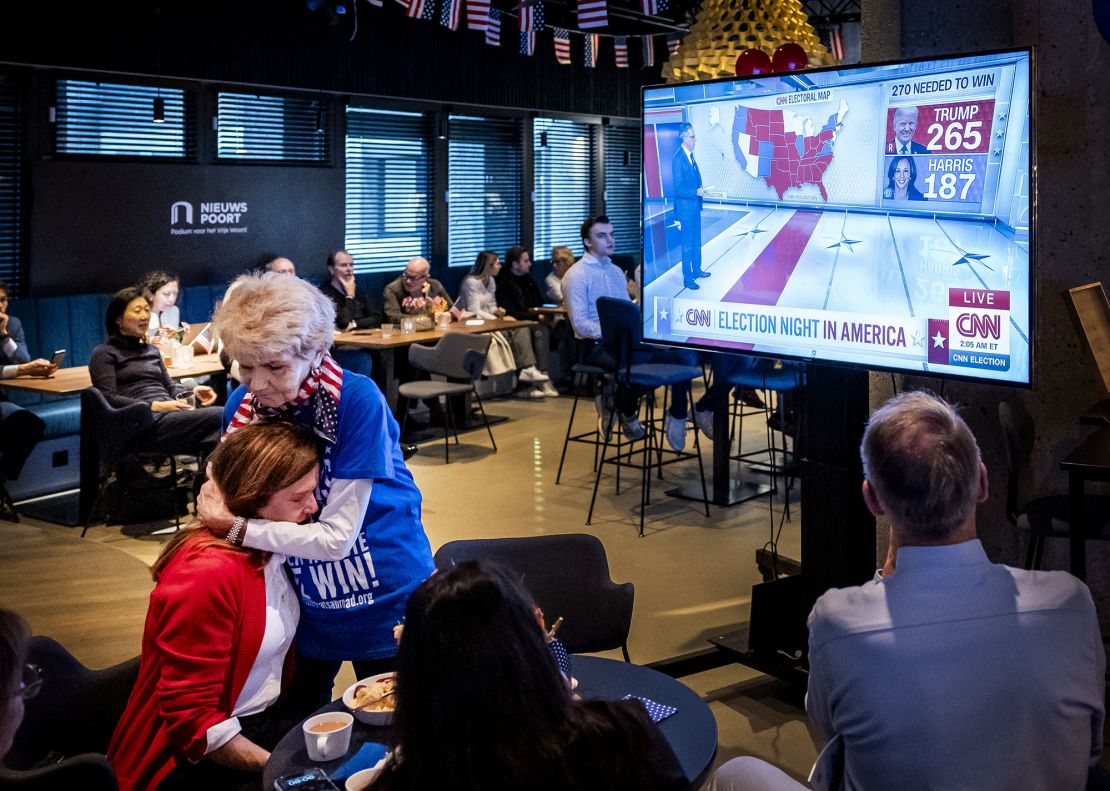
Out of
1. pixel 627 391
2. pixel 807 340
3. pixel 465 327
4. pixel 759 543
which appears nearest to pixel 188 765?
pixel 807 340

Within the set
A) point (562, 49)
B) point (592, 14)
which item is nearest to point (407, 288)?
point (592, 14)

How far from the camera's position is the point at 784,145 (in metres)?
3.58

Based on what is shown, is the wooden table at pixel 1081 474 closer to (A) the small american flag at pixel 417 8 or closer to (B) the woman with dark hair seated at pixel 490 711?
(B) the woman with dark hair seated at pixel 490 711

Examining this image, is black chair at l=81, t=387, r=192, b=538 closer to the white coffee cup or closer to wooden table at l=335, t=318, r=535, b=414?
wooden table at l=335, t=318, r=535, b=414

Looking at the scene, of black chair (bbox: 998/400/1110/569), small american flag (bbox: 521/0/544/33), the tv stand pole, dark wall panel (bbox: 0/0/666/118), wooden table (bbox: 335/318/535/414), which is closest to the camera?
the tv stand pole

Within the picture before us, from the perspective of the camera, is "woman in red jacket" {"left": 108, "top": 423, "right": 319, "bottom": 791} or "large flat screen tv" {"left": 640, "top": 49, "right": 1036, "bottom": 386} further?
"large flat screen tv" {"left": 640, "top": 49, "right": 1036, "bottom": 386}

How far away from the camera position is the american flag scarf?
2.58 m

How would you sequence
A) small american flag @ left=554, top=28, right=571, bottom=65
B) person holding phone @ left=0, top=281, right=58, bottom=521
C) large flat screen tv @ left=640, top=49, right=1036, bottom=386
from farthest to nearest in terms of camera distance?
small american flag @ left=554, top=28, right=571, bottom=65 → person holding phone @ left=0, top=281, right=58, bottom=521 → large flat screen tv @ left=640, top=49, right=1036, bottom=386

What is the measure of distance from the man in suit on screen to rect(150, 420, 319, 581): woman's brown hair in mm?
1742

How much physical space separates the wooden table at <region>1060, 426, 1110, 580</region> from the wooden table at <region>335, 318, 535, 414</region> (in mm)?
5538

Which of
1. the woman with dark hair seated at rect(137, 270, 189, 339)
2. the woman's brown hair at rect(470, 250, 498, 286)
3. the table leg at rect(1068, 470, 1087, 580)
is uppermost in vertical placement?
the woman's brown hair at rect(470, 250, 498, 286)

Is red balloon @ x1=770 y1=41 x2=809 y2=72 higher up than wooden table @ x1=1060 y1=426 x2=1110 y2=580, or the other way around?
red balloon @ x1=770 y1=41 x2=809 y2=72

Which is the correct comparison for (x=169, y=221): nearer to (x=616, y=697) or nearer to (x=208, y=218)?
(x=208, y=218)

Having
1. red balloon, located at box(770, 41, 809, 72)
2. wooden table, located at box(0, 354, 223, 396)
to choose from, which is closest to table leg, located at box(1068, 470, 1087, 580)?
red balloon, located at box(770, 41, 809, 72)
